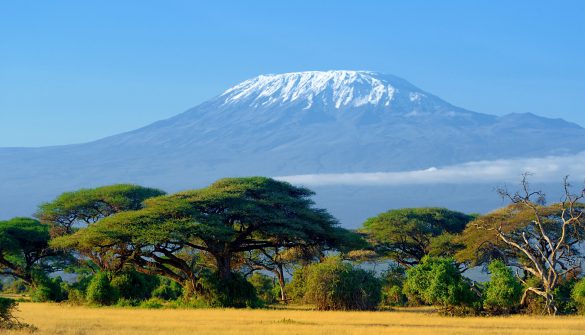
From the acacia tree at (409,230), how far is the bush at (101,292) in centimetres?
2471

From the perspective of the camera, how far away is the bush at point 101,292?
1775 inches

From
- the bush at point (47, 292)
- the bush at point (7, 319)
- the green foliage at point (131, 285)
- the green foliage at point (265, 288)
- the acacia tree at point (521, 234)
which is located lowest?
the green foliage at point (265, 288)

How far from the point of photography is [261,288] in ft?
196

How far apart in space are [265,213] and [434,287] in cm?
996

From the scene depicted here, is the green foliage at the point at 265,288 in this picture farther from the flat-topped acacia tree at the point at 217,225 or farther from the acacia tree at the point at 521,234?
the acacia tree at the point at 521,234

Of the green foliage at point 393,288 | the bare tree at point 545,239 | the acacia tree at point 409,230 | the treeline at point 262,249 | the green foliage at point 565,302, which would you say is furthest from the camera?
the acacia tree at point 409,230

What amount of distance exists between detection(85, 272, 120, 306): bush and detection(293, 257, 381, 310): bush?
999cm

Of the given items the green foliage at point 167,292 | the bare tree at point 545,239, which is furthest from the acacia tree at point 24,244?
the bare tree at point 545,239

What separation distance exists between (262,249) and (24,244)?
17.2 m

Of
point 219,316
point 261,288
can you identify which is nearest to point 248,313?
point 219,316

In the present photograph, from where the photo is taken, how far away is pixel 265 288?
60156 millimetres

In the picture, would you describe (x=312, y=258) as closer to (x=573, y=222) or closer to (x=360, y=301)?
(x=360, y=301)

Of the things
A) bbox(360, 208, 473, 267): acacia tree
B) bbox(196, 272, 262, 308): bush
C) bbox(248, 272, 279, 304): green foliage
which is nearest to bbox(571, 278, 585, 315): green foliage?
bbox(196, 272, 262, 308): bush

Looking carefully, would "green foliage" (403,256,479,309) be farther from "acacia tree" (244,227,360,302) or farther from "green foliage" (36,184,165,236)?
"green foliage" (36,184,165,236)
